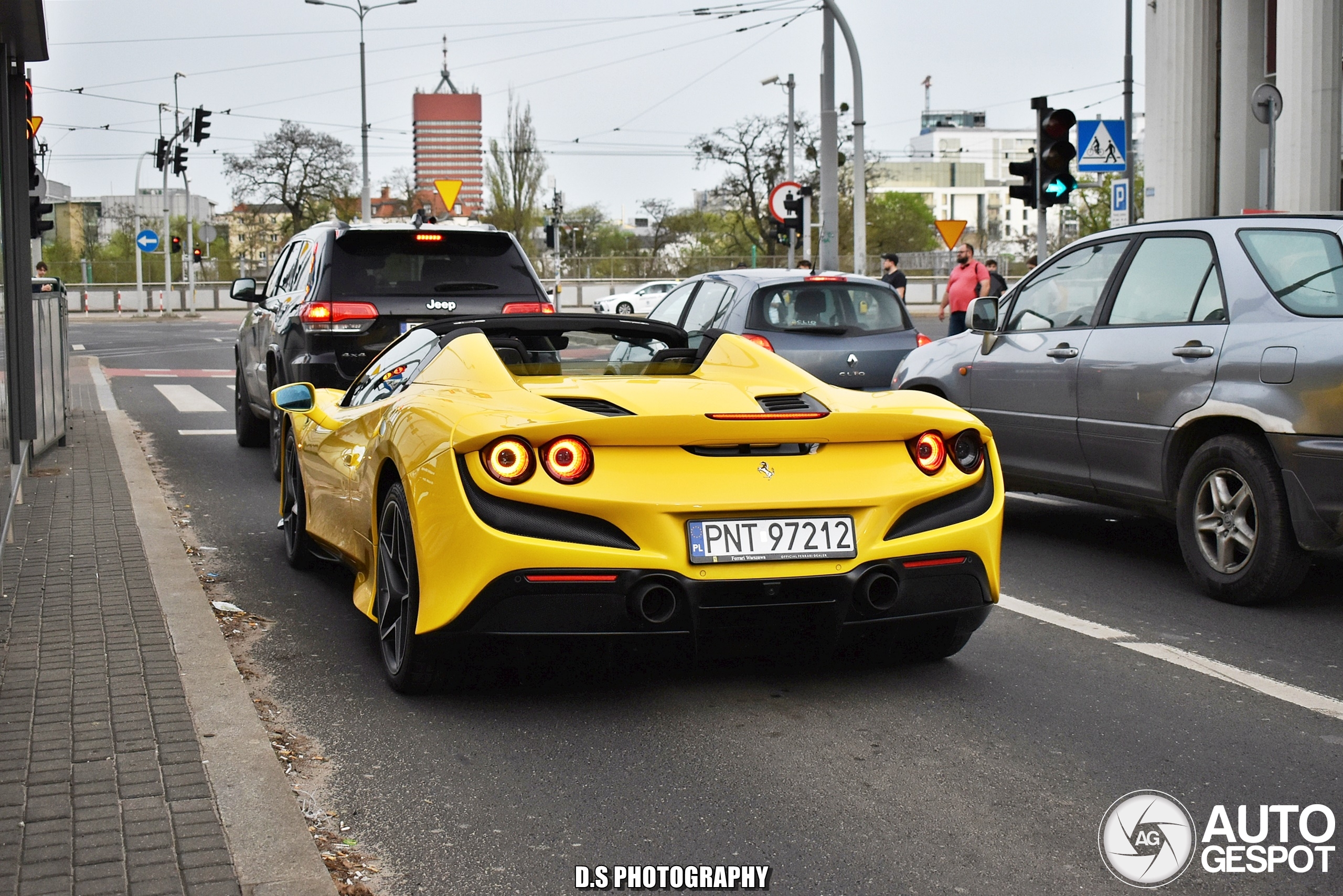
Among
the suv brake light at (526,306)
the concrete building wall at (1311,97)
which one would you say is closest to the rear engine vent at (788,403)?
the suv brake light at (526,306)

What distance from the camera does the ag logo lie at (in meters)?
3.47

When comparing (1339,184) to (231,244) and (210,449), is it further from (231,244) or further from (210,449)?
(231,244)

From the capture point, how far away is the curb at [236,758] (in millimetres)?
3398

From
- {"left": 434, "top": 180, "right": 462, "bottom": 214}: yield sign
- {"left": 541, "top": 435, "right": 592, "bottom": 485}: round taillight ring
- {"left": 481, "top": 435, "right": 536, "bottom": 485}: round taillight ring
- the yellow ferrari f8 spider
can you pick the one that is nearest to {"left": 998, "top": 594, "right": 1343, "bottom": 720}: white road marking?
the yellow ferrari f8 spider

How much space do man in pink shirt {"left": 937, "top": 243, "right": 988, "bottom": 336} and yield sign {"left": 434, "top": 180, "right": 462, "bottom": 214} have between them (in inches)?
403

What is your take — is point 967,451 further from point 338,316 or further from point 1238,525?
point 338,316

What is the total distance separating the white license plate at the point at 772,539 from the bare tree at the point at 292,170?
69016 mm

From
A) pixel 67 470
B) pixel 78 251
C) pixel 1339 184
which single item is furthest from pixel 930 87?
pixel 67 470

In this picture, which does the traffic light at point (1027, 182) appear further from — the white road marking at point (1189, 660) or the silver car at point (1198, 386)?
the white road marking at point (1189, 660)

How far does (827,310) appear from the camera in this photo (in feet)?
39.7

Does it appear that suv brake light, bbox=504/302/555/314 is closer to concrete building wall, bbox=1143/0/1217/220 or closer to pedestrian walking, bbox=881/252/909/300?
pedestrian walking, bbox=881/252/909/300

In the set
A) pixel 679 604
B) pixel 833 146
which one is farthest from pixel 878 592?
pixel 833 146

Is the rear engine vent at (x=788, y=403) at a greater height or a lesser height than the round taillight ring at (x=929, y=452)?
greater

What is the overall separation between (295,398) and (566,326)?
159 centimetres
